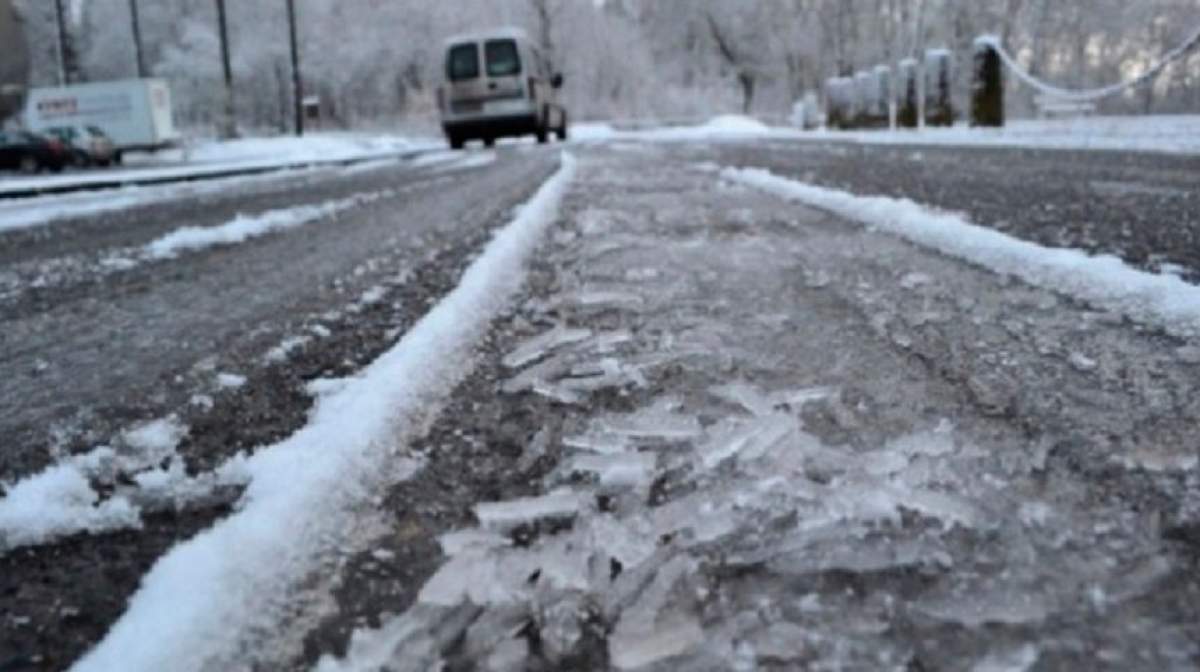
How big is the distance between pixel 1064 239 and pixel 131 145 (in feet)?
113

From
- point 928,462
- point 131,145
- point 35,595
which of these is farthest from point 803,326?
point 131,145

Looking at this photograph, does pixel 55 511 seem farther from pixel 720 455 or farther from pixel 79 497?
pixel 720 455

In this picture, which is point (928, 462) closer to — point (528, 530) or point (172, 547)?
point (528, 530)

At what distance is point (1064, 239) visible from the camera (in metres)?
2.99

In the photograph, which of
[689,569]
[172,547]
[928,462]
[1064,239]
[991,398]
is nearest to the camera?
[689,569]

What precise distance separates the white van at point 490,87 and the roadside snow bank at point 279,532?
19505 mm

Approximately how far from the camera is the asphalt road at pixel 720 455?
2.66 ft

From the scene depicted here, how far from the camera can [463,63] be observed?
20.8m

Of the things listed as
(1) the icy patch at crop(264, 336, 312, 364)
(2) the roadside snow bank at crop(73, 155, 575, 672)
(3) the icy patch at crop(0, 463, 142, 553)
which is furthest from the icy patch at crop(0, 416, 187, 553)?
(1) the icy patch at crop(264, 336, 312, 364)

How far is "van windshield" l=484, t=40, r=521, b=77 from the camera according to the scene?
20.5 meters

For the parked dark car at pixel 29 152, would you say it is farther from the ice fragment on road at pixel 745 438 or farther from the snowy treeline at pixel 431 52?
the ice fragment on road at pixel 745 438

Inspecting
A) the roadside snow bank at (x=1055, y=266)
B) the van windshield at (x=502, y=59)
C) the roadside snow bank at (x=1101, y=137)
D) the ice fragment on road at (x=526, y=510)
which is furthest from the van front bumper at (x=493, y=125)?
the ice fragment on road at (x=526, y=510)

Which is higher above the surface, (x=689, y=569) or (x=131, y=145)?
(x=131, y=145)

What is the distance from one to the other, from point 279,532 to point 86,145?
29853 mm
